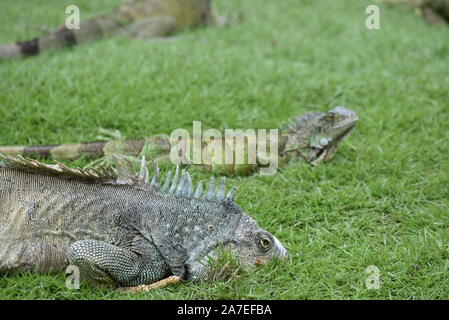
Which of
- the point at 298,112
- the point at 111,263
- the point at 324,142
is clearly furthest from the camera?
the point at 298,112

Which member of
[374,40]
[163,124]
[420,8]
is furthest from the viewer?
[420,8]

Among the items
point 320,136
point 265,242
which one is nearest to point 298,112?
point 320,136

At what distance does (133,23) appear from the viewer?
7.70 m

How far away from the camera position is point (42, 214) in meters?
3.15

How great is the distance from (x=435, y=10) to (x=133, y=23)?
5053mm

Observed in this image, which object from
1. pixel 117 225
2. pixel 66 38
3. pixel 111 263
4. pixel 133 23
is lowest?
pixel 111 263
